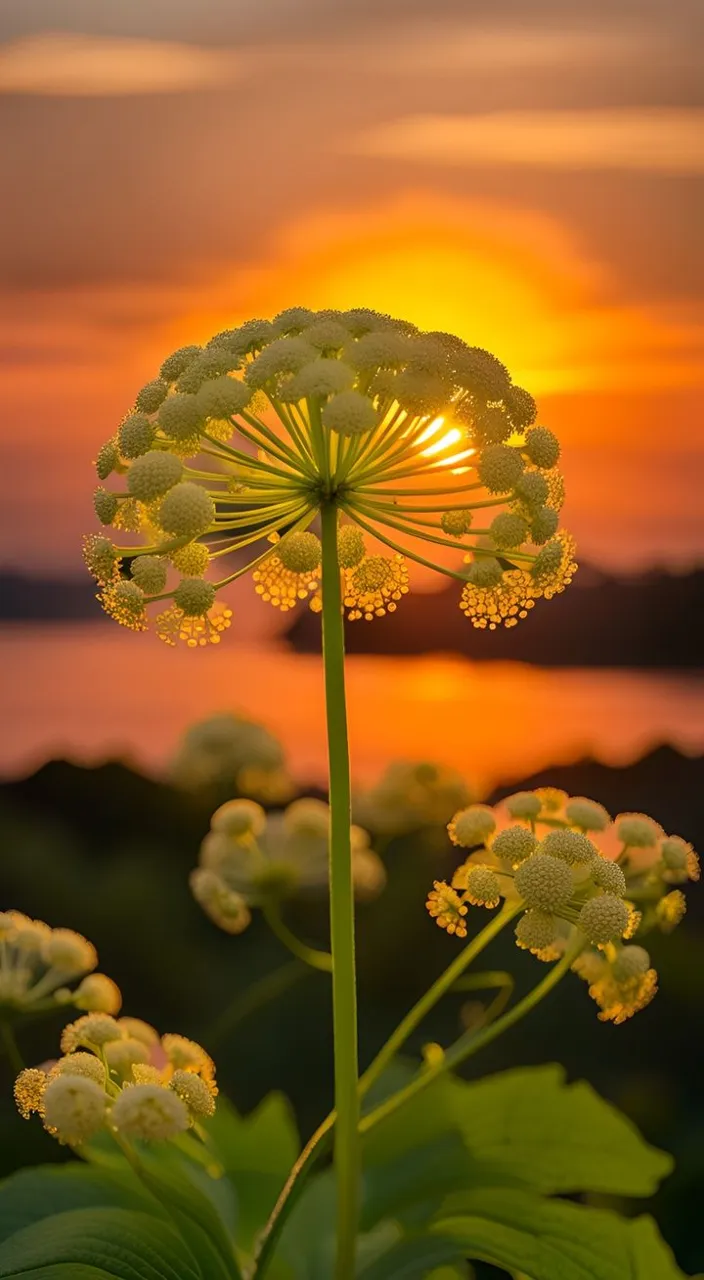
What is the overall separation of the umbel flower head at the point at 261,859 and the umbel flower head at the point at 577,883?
8.9 inches

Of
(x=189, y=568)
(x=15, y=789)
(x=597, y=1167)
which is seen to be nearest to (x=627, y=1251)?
(x=597, y=1167)

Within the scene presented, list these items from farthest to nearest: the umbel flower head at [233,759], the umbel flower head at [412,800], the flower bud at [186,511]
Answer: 1. the umbel flower head at [233,759]
2. the umbel flower head at [412,800]
3. the flower bud at [186,511]

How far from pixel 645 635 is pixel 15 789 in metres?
1.21

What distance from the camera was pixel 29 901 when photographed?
260cm

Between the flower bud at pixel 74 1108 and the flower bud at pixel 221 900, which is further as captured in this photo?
the flower bud at pixel 221 900

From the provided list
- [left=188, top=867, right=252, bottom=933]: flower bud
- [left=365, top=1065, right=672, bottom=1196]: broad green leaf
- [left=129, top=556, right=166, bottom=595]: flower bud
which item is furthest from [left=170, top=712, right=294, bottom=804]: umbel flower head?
[left=129, top=556, right=166, bottom=595]: flower bud

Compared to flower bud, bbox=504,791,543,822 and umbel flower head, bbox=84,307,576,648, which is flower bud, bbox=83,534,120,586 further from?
flower bud, bbox=504,791,543,822

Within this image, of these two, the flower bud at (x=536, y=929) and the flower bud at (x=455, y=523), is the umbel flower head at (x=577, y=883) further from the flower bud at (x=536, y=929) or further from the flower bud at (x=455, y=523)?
the flower bud at (x=455, y=523)

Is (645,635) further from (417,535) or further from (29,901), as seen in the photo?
(417,535)

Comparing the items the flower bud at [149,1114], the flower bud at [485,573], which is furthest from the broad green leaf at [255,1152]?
the flower bud at [485,573]

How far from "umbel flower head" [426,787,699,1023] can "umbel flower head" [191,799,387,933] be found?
0.23m

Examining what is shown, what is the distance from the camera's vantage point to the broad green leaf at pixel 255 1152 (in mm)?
1783

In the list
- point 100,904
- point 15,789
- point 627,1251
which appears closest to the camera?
point 627,1251

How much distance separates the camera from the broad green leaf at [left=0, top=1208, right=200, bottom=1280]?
1.24 m
